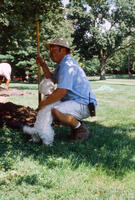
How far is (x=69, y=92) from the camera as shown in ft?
13.4

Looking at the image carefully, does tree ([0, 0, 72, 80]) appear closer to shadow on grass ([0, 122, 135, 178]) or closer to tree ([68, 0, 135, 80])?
shadow on grass ([0, 122, 135, 178])

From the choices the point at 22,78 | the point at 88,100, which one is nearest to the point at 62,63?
the point at 88,100

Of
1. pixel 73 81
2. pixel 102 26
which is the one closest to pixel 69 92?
pixel 73 81

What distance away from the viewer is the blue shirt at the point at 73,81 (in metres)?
3.75

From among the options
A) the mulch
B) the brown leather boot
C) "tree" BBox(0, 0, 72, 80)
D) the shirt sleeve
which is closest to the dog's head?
the shirt sleeve

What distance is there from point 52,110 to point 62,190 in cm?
162

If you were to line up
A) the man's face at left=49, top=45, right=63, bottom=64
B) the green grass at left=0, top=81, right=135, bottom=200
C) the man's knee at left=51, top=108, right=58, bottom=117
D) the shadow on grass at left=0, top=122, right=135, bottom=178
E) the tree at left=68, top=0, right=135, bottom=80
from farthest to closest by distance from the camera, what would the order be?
the tree at left=68, top=0, right=135, bottom=80
the man's face at left=49, top=45, right=63, bottom=64
the man's knee at left=51, top=108, right=58, bottom=117
the shadow on grass at left=0, top=122, right=135, bottom=178
the green grass at left=0, top=81, right=135, bottom=200

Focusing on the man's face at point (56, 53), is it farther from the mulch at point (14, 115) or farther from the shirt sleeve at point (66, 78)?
the mulch at point (14, 115)

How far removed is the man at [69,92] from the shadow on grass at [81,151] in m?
0.42

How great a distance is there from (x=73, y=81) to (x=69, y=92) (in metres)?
0.22

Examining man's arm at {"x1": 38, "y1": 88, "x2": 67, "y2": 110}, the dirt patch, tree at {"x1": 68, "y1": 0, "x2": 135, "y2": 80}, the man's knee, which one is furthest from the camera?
tree at {"x1": 68, "y1": 0, "x2": 135, "y2": 80}

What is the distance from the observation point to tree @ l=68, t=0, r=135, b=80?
35.5 meters

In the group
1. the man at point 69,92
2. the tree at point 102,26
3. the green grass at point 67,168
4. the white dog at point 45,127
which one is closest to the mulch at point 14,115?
the green grass at point 67,168

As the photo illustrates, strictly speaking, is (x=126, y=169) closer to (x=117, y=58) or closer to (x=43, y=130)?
(x=43, y=130)
